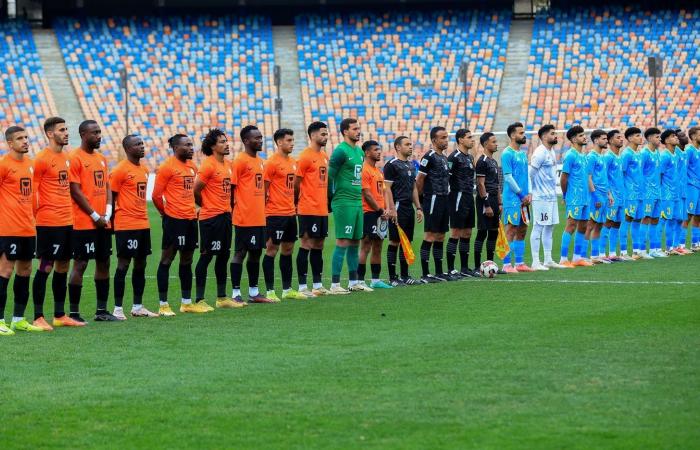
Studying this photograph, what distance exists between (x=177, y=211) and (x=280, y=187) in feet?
6.16

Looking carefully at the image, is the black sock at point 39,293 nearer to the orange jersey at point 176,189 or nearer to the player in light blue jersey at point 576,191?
the orange jersey at point 176,189

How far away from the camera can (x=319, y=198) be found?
16250 mm

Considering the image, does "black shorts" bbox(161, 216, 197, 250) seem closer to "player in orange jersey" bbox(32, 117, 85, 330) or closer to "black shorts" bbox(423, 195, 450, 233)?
"player in orange jersey" bbox(32, 117, 85, 330)

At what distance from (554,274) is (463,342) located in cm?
759

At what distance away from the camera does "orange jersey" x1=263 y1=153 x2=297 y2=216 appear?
627 inches

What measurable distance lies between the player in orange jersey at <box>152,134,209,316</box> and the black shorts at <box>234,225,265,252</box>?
2.45 ft

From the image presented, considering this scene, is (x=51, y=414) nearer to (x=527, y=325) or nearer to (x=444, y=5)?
(x=527, y=325)

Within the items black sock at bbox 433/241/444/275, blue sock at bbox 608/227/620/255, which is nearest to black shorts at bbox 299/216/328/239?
black sock at bbox 433/241/444/275

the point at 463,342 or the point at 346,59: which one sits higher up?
the point at 346,59

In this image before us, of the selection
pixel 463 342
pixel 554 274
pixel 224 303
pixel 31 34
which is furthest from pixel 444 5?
pixel 463 342

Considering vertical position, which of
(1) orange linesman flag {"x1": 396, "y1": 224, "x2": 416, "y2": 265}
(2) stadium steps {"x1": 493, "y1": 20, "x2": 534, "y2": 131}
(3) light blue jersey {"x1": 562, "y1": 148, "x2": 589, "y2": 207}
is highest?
(2) stadium steps {"x1": 493, "y1": 20, "x2": 534, "y2": 131}

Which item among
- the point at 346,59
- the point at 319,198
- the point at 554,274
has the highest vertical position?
the point at 346,59

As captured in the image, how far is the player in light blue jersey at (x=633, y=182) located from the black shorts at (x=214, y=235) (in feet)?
29.8

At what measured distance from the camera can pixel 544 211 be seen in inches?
768
